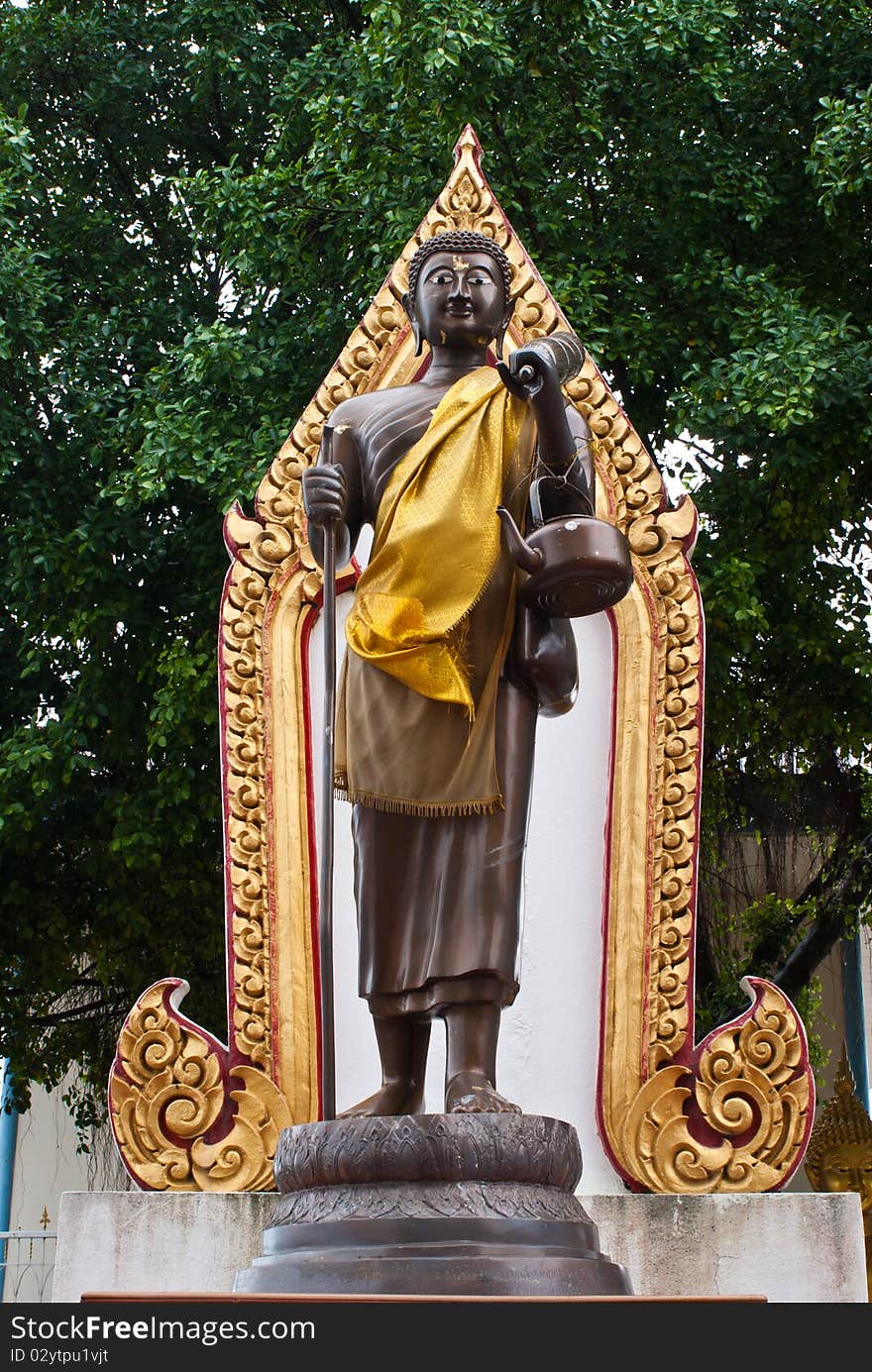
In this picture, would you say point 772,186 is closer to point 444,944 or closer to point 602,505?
point 602,505

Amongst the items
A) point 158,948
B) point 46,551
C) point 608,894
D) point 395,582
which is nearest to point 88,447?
point 46,551

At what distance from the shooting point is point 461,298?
418 cm

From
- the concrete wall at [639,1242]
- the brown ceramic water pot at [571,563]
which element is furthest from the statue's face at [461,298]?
the concrete wall at [639,1242]

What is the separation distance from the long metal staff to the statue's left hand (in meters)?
0.57

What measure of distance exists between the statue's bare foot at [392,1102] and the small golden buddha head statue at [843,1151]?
534cm

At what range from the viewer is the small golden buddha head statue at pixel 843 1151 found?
8.55 m

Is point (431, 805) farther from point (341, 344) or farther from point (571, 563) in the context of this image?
point (341, 344)

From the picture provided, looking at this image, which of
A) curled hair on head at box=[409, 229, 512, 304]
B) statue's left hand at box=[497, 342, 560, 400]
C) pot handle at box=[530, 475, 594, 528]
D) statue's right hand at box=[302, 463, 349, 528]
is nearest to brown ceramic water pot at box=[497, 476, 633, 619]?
pot handle at box=[530, 475, 594, 528]

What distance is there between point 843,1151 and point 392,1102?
568 centimetres

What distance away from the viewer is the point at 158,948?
905cm

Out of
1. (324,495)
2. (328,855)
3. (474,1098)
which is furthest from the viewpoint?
(324,495)

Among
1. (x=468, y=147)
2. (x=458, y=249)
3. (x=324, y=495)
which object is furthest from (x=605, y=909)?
(x=468, y=147)

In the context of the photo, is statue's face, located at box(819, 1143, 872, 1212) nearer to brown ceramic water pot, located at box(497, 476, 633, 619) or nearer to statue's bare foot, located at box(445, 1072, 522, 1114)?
statue's bare foot, located at box(445, 1072, 522, 1114)

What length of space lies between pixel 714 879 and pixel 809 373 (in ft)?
13.3
